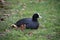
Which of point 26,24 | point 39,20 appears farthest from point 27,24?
point 39,20

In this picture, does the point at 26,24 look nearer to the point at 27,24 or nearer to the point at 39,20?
the point at 27,24

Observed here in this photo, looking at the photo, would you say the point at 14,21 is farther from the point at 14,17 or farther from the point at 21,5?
the point at 21,5

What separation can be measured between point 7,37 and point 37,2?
16.1 feet

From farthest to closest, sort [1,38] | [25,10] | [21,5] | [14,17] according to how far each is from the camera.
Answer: [21,5] < [25,10] < [14,17] < [1,38]

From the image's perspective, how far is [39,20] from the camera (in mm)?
9742

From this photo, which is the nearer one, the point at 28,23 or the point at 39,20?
the point at 28,23

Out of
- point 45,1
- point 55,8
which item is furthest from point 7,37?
point 45,1

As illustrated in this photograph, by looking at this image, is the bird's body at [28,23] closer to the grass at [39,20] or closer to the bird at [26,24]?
the bird at [26,24]

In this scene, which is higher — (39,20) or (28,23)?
(28,23)

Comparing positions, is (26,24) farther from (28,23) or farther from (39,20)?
(39,20)

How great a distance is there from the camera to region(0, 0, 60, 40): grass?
789cm

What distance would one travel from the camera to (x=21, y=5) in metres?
11.7

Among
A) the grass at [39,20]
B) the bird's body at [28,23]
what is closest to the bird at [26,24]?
the bird's body at [28,23]

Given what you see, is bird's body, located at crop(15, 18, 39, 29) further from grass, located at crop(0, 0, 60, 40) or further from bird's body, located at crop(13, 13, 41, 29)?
grass, located at crop(0, 0, 60, 40)
